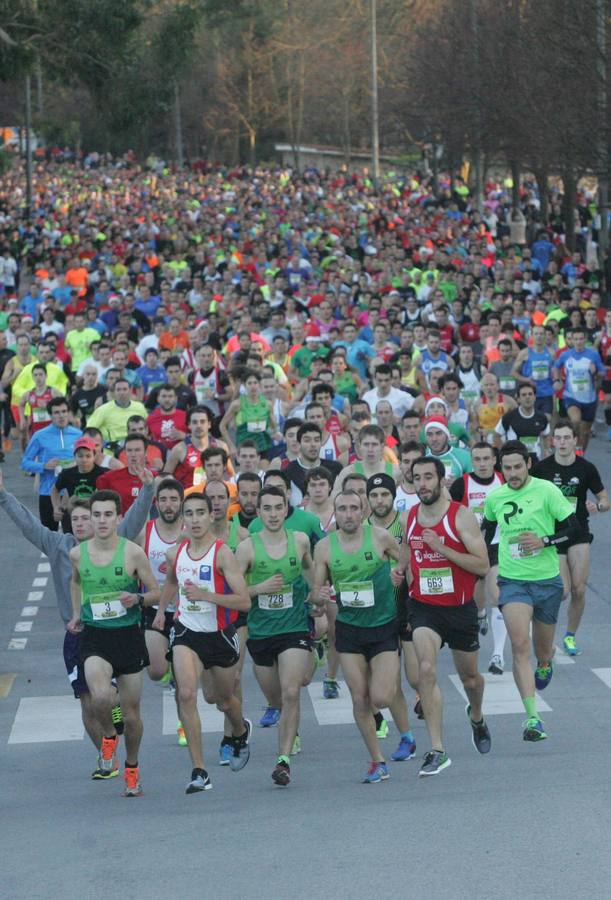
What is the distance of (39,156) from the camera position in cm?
8469

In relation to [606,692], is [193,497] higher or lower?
higher

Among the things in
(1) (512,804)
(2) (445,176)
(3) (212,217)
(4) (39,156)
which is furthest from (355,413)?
(4) (39,156)

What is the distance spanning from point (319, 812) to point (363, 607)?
4.39ft

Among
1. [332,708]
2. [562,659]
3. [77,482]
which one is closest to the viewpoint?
[332,708]

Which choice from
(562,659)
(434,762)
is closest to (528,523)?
(434,762)

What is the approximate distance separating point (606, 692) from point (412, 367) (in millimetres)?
8972

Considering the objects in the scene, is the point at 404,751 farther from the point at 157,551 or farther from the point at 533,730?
the point at 157,551

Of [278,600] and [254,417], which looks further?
[254,417]

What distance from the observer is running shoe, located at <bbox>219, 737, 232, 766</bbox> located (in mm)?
10579

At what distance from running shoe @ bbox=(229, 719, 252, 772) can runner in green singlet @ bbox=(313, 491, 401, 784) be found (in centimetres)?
64

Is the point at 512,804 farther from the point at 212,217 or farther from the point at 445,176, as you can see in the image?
the point at 445,176

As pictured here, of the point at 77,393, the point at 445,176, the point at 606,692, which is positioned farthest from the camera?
the point at 445,176

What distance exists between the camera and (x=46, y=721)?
12289mm

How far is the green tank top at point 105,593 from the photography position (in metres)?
10.2
